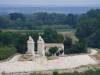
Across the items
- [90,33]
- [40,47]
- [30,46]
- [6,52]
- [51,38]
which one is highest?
[30,46]

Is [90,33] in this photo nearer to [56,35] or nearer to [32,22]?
[56,35]

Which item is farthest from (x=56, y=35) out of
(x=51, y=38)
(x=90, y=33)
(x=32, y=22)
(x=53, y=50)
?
(x=32, y=22)

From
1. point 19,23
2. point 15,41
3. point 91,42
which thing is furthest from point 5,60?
point 19,23

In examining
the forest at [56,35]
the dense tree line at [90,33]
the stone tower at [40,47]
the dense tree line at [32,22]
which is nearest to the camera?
the stone tower at [40,47]

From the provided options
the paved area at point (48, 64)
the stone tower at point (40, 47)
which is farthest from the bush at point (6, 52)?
the stone tower at point (40, 47)

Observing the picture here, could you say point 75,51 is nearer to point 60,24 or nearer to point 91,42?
point 91,42

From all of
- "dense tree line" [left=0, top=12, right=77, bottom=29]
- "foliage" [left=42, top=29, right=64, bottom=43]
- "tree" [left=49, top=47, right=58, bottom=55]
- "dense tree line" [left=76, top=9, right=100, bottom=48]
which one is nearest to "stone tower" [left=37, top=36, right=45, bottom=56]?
"tree" [left=49, top=47, right=58, bottom=55]

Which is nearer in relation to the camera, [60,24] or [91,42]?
[91,42]

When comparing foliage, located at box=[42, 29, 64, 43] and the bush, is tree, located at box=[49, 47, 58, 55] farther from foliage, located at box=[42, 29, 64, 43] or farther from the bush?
foliage, located at box=[42, 29, 64, 43]

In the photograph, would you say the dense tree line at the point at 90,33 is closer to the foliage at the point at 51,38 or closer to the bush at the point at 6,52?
the foliage at the point at 51,38
